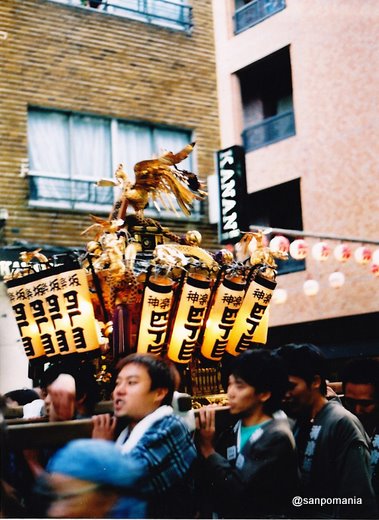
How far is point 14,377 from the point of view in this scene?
12758 mm

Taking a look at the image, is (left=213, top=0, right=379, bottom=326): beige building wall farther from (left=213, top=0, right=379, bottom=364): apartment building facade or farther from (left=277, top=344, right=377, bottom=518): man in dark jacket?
(left=277, top=344, right=377, bottom=518): man in dark jacket

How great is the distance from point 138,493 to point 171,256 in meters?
3.53

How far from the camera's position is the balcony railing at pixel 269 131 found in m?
17.5

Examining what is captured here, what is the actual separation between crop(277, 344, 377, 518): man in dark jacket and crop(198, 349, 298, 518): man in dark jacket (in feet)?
1.40

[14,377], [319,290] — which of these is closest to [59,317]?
[14,377]

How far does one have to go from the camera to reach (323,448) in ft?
14.3

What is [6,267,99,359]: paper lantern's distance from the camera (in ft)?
19.8

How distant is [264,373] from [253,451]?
464 mm

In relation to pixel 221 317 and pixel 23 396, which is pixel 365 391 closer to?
pixel 221 317

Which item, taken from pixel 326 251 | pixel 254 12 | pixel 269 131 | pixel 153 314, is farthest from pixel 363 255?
pixel 153 314

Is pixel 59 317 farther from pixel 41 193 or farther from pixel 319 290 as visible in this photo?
pixel 319 290

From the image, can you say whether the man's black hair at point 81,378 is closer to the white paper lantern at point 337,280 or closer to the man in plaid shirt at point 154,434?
the man in plaid shirt at point 154,434

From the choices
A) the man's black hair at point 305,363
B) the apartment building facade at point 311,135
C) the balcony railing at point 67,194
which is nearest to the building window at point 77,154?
the balcony railing at point 67,194

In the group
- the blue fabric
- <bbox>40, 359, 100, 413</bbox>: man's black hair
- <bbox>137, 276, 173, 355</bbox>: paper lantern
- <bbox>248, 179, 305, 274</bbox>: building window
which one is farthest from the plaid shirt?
<bbox>248, 179, 305, 274</bbox>: building window
